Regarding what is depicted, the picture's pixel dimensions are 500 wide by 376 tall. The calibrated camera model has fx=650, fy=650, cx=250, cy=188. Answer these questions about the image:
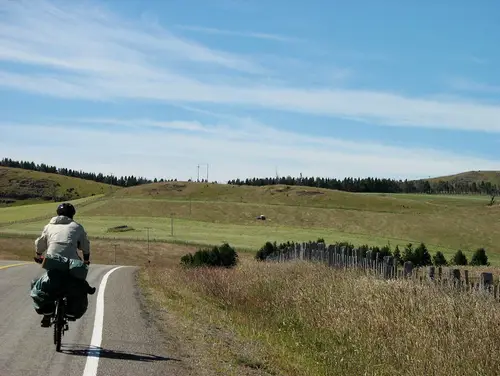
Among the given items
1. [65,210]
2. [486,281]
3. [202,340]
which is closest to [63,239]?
[65,210]

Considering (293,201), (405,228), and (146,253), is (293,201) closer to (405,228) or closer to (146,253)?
(405,228)

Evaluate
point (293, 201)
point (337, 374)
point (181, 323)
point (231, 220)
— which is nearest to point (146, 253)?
point (231, 220)

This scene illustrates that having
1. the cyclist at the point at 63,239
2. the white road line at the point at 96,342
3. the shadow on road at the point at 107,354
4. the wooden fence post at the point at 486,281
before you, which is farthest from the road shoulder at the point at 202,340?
the wooden fence post at the point at 486,281

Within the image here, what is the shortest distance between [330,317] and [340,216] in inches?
3618

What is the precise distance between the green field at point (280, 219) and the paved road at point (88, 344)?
5386 centimetres

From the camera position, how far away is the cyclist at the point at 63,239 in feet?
31.2

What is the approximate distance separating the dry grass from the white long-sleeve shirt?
10.3 feet

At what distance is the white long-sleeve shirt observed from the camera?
9.54 m

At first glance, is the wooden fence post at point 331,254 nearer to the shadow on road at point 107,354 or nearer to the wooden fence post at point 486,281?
the wooden fence post at point 486,281

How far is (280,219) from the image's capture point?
103 metres

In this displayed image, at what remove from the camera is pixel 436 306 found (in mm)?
10281

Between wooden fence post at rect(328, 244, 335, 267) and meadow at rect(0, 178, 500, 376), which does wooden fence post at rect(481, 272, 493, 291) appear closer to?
meadow at rect(0, 178, 500, 376)

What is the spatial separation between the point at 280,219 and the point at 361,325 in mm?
92296

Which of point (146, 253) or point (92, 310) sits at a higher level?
point (92, 310)
